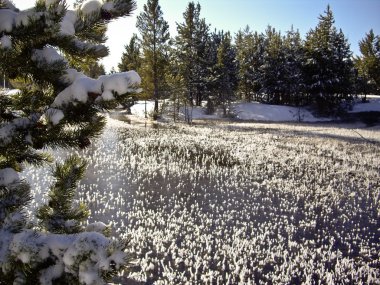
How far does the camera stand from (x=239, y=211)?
1073cm

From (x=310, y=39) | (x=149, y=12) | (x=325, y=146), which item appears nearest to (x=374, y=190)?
(x=325, y=146)

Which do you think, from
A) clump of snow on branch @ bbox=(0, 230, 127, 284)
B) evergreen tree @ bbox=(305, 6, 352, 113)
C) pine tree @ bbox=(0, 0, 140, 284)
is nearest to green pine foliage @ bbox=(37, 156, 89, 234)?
pine tree @ bbox=(0, 0, 140, 284)

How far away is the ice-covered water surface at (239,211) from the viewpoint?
737cm

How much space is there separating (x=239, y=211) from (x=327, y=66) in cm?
4275

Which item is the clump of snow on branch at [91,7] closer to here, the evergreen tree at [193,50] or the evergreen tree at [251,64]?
the evergreen tree at [193,50]

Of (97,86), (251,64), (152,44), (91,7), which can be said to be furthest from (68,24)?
(251,64)

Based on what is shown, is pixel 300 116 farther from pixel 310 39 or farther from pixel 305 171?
pixel 305 171

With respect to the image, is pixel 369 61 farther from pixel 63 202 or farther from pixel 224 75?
pixel 63 202

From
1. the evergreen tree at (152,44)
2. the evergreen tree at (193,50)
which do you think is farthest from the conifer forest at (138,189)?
the evergreen tree at (193,50)

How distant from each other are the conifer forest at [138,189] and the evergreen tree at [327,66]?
18.0 metres

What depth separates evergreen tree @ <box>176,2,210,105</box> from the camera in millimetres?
46906

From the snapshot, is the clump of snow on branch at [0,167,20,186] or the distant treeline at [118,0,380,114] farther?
the distant treeline at [118,0,380,114]

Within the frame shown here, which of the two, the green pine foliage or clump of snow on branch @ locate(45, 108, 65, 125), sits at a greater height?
clump of snow on branch @ locate(45, 108, 65, 125)

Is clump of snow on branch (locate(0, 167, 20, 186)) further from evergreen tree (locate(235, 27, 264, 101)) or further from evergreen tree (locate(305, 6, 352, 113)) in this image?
evergreen tree (locate(235, 27, 264, 101))
